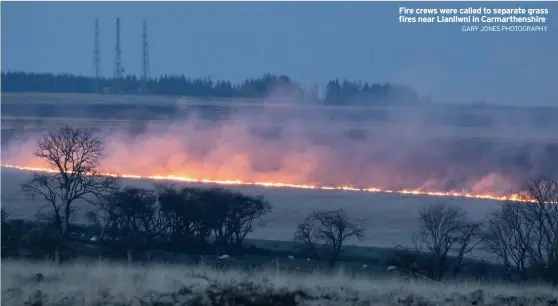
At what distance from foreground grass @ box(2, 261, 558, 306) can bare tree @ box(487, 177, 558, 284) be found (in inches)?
113

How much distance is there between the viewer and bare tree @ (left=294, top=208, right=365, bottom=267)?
53.6 feet

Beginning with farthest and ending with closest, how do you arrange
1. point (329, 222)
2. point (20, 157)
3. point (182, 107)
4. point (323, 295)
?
point (182, 107) < point (20, 157) < point (329, 222) < point (323, 295)

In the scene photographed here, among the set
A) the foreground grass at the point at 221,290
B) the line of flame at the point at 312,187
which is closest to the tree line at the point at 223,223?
the line of flame at the point at 312,187

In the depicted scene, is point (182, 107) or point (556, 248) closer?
point (556, 248)

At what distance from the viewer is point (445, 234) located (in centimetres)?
1708

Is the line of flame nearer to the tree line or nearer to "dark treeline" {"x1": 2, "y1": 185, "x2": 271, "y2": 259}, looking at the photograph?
the tree line

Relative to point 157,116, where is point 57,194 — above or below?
below

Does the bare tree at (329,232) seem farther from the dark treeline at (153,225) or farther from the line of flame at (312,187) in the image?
the line of flame at (312,187)

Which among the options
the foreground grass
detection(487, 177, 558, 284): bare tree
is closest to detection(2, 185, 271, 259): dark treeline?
the foreground grass

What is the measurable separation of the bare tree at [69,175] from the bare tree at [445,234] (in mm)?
6790

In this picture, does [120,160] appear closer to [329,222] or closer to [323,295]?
[329,222]

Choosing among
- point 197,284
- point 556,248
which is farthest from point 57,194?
point 556,248

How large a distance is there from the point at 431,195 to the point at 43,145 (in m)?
9.11

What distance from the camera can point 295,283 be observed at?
11188mm
